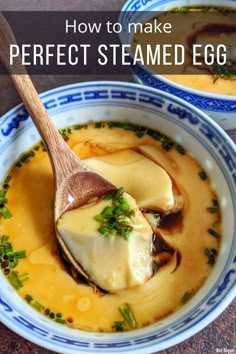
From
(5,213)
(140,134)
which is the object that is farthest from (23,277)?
(140,134)

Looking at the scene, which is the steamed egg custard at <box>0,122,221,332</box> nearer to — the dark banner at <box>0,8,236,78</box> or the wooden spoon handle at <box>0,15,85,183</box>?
the wooden spoon handle at <box>0,15,85,183</box>

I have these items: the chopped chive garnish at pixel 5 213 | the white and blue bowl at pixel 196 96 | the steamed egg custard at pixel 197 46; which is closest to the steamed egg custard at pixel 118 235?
the chopped chive garnish at pixel 5 213

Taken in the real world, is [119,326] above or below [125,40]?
below

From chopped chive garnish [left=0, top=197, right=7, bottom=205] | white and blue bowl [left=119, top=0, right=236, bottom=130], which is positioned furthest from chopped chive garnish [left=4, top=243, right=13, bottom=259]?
white and blue bowl [left=119, top=0, right=236, bottom=130]

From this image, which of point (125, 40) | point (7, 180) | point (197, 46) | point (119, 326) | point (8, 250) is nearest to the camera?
point (119, 326)

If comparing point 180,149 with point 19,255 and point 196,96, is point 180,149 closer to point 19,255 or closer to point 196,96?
point 196,96

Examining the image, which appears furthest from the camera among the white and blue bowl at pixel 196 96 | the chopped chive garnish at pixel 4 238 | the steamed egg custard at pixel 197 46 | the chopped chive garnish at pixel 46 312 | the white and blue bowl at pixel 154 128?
the steamed egg custard at pixel 197 46

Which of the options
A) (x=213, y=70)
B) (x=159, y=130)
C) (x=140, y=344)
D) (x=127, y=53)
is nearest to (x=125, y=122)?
(x=159, y=130)

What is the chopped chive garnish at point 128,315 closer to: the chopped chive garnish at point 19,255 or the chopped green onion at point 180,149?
the chopped chive garnish at point 19,255
